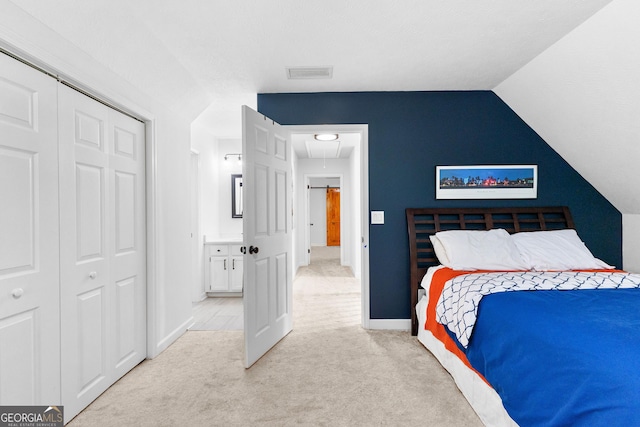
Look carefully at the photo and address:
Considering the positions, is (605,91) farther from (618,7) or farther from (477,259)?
(477,259)

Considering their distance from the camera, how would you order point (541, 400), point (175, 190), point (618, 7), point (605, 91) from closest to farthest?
1. point (541, 400)
2. point (618, 7)
3. point (605, 91)
4. point (175, 190)

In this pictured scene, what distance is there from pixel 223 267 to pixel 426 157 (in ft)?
10.3

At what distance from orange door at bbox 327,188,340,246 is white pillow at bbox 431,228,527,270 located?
862 centimetres

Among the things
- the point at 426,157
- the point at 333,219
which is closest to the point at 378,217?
the point at 426,157

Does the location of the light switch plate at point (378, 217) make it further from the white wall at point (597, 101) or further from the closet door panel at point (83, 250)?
the closet door panel at point (83, 250)

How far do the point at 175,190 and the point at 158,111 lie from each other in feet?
2.50

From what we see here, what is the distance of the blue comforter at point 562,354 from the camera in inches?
45.9

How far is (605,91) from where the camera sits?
253cm

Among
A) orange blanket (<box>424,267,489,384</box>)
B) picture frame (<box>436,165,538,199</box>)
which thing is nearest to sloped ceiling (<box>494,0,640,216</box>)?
picture frame (<box>436,165,538,199</box>)

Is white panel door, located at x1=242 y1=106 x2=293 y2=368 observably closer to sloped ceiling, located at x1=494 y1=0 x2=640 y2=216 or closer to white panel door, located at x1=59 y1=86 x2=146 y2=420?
white panel door, located at x1=59 y1=86 x2=146 y2=420

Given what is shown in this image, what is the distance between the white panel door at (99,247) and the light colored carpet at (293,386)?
0.82 feet

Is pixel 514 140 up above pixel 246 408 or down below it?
above

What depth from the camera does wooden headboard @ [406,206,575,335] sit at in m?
3.38

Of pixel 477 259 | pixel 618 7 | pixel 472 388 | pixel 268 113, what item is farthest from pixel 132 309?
pixel 618 7
